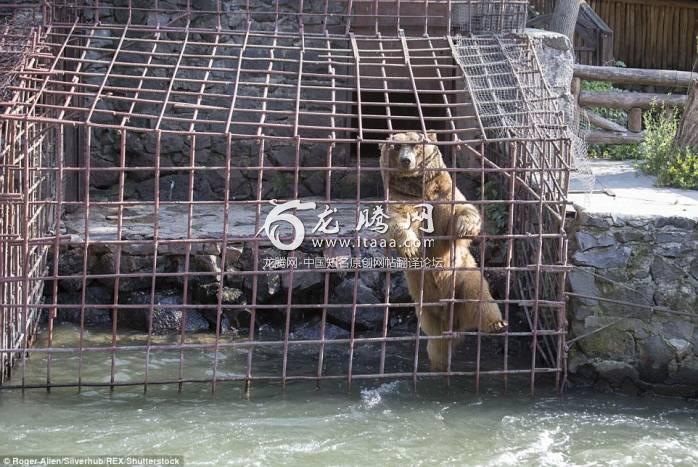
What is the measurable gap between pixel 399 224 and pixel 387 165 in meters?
0.47

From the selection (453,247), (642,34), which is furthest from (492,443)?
(642,34)

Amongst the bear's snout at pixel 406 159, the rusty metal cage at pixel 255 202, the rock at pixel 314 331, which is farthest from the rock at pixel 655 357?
the rock at pixel 314 331

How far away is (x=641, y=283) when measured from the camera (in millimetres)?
8125

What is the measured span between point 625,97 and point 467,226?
542cm

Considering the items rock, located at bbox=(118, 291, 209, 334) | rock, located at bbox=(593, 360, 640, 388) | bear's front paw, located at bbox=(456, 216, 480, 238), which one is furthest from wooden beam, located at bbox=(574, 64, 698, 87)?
rock, located at bbox=(118, 291, 209, 334)

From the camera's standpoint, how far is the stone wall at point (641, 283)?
8.10 metres

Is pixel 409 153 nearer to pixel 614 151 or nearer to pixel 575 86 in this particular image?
pixel 575 86

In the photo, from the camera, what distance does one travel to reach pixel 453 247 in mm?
7645

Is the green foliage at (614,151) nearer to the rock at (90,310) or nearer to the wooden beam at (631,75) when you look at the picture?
the wooden beam at (631,75)

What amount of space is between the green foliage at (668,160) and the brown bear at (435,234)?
2.69 metres

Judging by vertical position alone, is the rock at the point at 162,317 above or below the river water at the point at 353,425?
above

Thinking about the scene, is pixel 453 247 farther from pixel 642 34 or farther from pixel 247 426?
pixel 642 34

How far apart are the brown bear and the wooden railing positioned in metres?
4.57

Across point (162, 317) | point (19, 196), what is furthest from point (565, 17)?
point (19, 196)
